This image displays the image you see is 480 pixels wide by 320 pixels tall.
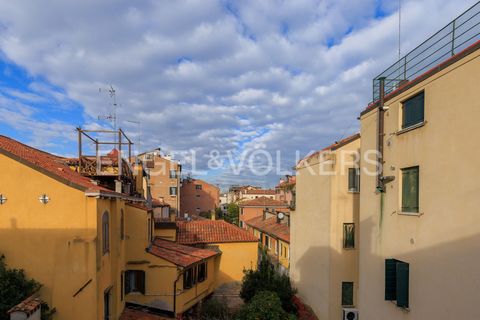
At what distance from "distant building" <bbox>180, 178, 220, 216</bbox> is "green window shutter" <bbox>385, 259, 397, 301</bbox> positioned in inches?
2102

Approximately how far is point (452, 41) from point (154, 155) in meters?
44.3

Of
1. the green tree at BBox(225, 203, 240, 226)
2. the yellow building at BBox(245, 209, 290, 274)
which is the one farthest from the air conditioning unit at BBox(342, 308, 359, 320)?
the green tree at BBox(225, 203, 240, 226)

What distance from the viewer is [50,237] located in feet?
29.6

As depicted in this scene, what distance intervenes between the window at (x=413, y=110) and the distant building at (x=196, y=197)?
54496 millimetres

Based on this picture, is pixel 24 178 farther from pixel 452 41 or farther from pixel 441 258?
pixel 452 41

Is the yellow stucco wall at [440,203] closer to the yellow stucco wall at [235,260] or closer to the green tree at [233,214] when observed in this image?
the yellow stucco wall at [235,260]

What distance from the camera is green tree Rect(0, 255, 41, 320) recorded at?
7965mm

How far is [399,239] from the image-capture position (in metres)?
8.72

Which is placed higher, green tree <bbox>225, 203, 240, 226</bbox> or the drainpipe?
the drainpipe

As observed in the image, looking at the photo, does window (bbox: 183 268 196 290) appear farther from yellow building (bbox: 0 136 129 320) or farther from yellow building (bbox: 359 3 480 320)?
yellow building (bbox: 359 3 480 320)

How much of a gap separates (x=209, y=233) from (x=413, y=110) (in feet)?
60.1

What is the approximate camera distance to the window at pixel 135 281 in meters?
15.8

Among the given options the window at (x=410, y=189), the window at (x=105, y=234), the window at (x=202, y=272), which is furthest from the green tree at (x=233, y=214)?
the window at (x=410, y=189)

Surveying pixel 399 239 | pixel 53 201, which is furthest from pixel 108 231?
pixel 399 239
